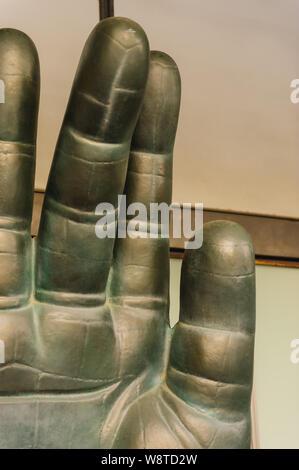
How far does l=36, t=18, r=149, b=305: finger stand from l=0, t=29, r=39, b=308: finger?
0.03 m

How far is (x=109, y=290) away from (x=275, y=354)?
89 centimetres

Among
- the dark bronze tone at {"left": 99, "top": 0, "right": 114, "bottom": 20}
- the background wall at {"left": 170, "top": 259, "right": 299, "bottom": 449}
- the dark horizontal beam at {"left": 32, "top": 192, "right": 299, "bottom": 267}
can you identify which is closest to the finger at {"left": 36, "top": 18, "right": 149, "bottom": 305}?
the dark bronze tone at {"left": 99, "top": 0, "right": 114, "bottom": 20}

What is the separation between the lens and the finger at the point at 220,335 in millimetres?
798

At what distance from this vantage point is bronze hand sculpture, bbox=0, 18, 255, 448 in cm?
72

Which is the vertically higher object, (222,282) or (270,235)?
(222,282)

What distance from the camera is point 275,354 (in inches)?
62.3

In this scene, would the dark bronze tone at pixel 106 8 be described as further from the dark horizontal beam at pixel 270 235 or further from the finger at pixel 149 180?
the dark horizontal beam at pixel 270 235

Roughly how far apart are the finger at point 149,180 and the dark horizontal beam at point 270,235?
761 millimetres

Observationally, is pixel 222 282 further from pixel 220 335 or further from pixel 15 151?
pixel 15 151

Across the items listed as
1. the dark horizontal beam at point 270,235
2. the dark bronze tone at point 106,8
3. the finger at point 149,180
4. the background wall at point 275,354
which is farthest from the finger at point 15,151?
the dark horizontal beam at point 270,235

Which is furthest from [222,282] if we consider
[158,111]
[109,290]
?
[158,111]

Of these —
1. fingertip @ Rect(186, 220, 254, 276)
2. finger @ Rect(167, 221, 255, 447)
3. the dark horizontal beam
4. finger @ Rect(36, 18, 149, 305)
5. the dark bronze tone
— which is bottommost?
the dark horizontal beam

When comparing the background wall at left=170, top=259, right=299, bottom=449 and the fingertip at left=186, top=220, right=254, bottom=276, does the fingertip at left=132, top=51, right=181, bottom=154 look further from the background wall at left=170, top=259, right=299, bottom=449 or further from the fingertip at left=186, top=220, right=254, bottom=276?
the background wall at left=170, top=259, right=299, bottom=449
